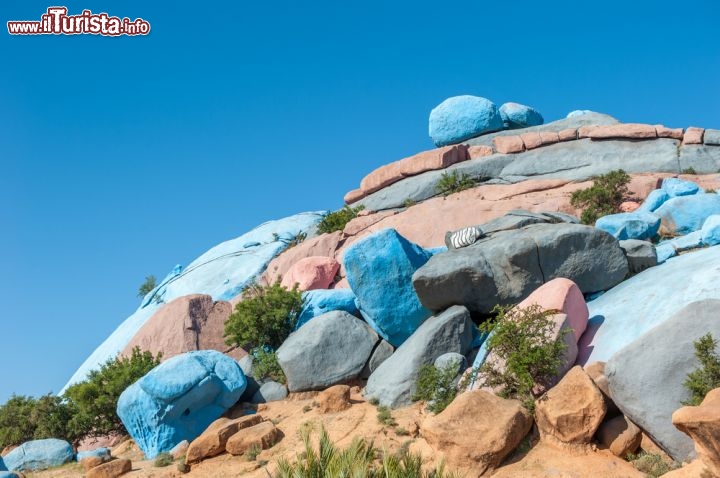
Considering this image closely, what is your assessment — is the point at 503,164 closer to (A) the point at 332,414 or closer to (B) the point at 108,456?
(A) the point at 332,414

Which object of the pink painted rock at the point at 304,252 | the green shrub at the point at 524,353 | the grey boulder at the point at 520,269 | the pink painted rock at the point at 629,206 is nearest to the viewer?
the green shrub at the point at 524,353

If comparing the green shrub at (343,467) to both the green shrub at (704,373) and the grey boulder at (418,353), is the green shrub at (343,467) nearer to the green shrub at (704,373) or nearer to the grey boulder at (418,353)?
the green shrub at (704,373)

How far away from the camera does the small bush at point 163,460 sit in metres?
14.5

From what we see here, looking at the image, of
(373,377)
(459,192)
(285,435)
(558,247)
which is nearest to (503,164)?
(459,192)

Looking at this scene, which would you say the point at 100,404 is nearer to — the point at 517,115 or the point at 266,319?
the point at 266,319

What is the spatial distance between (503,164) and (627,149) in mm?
5047

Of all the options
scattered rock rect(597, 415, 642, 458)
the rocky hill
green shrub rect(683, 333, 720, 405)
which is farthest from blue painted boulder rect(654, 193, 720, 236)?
scattered rock rect(597, 415, 642, 458)

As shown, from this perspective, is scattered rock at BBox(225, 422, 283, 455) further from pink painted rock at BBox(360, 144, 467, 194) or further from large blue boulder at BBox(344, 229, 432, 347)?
Answer: pink painted rock at BBox(360, 144, 467, 194)

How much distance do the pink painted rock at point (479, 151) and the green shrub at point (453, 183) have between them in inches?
95.9

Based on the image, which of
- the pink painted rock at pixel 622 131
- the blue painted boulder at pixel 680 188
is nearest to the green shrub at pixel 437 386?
the blue painted boulder at pixel 680 188

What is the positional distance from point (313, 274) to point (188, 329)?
170 inches

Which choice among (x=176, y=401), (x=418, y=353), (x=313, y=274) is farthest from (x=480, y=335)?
(x=313, y=274)

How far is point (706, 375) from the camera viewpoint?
Answer: 10273mm

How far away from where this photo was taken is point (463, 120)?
34.2 meters
